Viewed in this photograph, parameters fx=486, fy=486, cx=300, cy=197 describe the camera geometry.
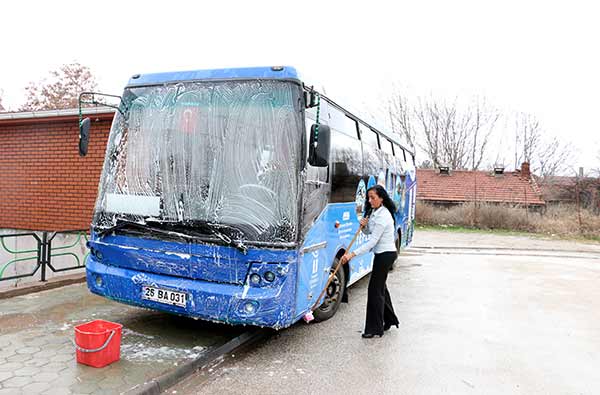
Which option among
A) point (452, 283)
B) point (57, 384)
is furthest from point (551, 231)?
point (57, 384)

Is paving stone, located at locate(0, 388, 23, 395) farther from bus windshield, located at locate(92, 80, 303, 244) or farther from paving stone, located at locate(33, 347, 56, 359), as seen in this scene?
bus windshield, located at locate(92, 80, 303, 244)

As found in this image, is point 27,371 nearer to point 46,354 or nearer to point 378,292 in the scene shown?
point 46,354

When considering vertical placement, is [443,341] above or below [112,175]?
below

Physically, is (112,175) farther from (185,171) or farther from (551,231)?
(551,231)

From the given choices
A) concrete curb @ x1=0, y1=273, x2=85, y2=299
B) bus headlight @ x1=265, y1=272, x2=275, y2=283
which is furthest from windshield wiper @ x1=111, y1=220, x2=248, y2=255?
concrete curb @ x1=0, y1=273, x2=85, y2=299

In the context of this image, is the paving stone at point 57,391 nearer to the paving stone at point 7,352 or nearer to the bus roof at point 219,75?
the paving stone at point 7,352

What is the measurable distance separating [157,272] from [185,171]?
3.64 ft

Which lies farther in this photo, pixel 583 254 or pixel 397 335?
pixel 583 254

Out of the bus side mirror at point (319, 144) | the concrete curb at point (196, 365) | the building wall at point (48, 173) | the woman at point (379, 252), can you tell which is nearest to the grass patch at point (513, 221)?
the woman at point (379, 252)

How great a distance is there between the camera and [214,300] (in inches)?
190

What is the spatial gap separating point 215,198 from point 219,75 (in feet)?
4.53

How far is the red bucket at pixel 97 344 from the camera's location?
4414 millimetres

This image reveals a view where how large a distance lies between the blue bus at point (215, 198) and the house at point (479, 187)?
28168 mm

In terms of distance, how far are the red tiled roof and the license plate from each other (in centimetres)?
2978
